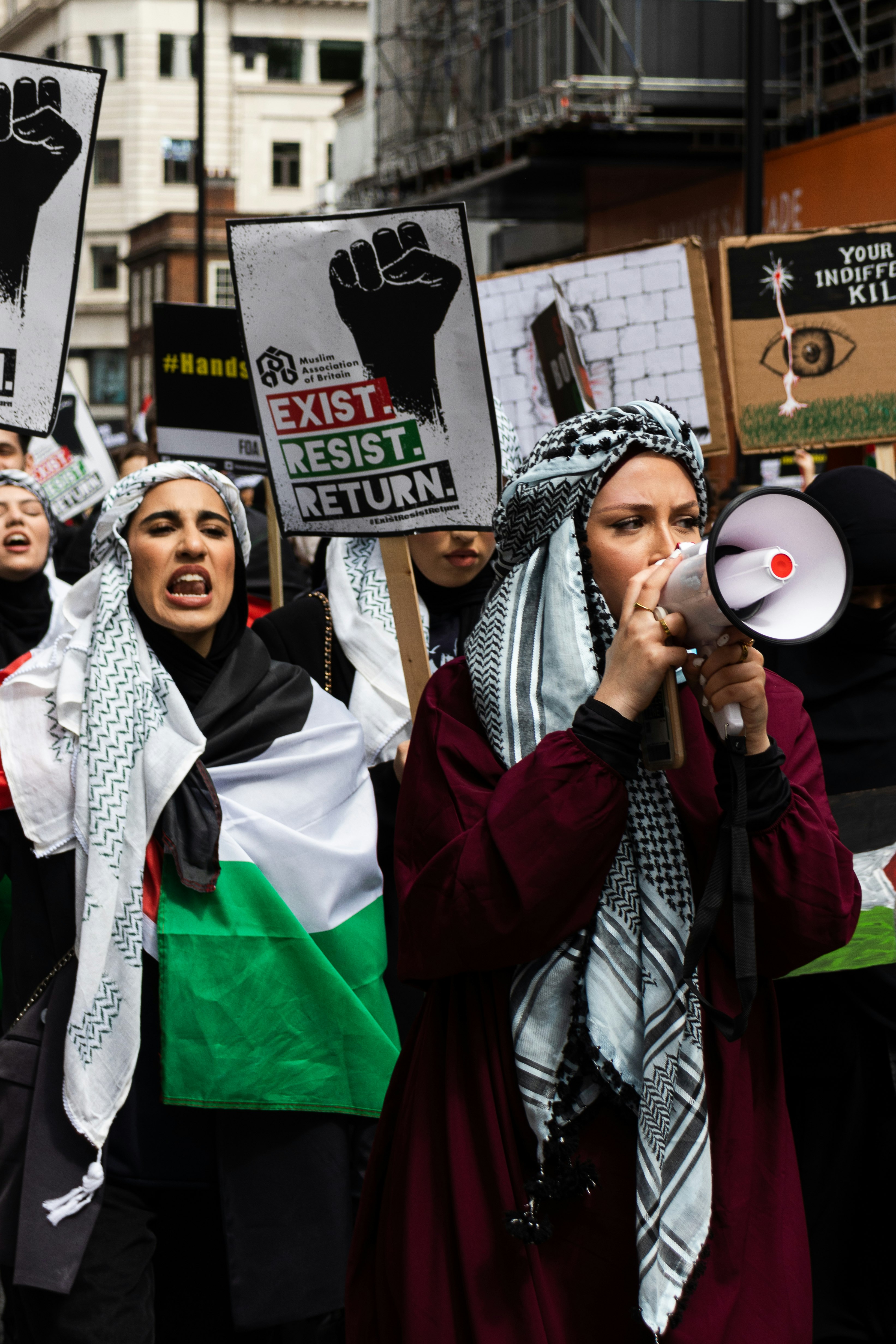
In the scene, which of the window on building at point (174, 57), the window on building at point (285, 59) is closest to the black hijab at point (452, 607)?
the window on building at point (285, 59)

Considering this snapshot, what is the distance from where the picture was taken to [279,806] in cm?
340

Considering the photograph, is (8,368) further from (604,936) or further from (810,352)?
(810,352)

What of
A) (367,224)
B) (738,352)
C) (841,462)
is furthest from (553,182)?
(367,224)

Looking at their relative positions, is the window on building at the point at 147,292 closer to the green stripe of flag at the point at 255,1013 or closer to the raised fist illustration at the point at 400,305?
the raised fist illustration at the point at 400,305

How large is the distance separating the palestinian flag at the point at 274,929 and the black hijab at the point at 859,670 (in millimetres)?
1004

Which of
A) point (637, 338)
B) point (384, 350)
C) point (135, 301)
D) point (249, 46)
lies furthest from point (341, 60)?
point (384, 350)

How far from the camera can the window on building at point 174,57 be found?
201 ft

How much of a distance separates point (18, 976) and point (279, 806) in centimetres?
63

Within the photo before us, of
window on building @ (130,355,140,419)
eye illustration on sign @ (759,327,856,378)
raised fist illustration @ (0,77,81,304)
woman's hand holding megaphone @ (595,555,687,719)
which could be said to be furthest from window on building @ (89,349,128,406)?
woman's hand holding megaphone @ (595,555,687,719)

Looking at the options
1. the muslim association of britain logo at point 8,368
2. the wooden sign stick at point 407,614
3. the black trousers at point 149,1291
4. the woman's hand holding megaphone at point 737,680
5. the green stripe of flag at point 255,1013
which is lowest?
the black trousers at point 149,1291

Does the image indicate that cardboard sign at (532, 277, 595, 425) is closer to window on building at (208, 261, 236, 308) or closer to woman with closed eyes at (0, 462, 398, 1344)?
woman with closed eyes at (0, 462, 398, 1344)

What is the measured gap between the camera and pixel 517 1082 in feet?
7.03

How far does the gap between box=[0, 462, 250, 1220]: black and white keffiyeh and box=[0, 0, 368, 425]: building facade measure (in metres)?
53.5

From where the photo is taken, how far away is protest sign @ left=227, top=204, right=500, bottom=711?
3342 millimetres
